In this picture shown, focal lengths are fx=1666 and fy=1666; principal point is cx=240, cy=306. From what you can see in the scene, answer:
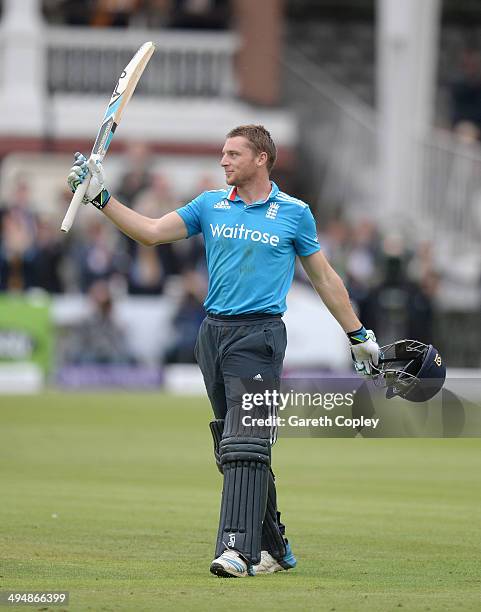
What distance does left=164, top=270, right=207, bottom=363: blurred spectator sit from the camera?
80.3 feet

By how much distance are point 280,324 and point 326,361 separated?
54.0 feet

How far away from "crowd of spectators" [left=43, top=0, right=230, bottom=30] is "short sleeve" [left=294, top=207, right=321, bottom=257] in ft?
79.6

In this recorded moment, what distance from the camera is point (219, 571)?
7949 mm

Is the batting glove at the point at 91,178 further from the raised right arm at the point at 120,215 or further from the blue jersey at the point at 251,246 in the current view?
the blue jersey at the point at 251,246

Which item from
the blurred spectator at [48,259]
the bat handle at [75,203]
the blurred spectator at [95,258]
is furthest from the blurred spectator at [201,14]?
the bat handle at [75,203]

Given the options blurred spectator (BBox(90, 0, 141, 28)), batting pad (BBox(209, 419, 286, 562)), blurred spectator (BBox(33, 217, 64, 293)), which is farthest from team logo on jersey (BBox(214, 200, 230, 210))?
blurred spectator (BBox(90, 0, 141, 28))

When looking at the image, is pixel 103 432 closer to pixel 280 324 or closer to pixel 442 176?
pixel 280 324

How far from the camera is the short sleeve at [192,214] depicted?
838 cm

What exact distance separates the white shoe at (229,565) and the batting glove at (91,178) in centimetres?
184

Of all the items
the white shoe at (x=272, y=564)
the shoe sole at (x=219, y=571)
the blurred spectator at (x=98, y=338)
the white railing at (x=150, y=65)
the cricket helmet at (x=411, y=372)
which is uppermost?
the cricket helmet at (x=411, y=372)

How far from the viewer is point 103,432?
17.5 metres

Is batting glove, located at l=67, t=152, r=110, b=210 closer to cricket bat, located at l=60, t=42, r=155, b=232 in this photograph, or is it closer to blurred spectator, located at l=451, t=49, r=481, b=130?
cricket bat, located at l=60, t=42, r=155, b=232

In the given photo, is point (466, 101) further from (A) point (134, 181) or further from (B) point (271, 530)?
(B) point (271, 530)

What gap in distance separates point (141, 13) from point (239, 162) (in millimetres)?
24787
